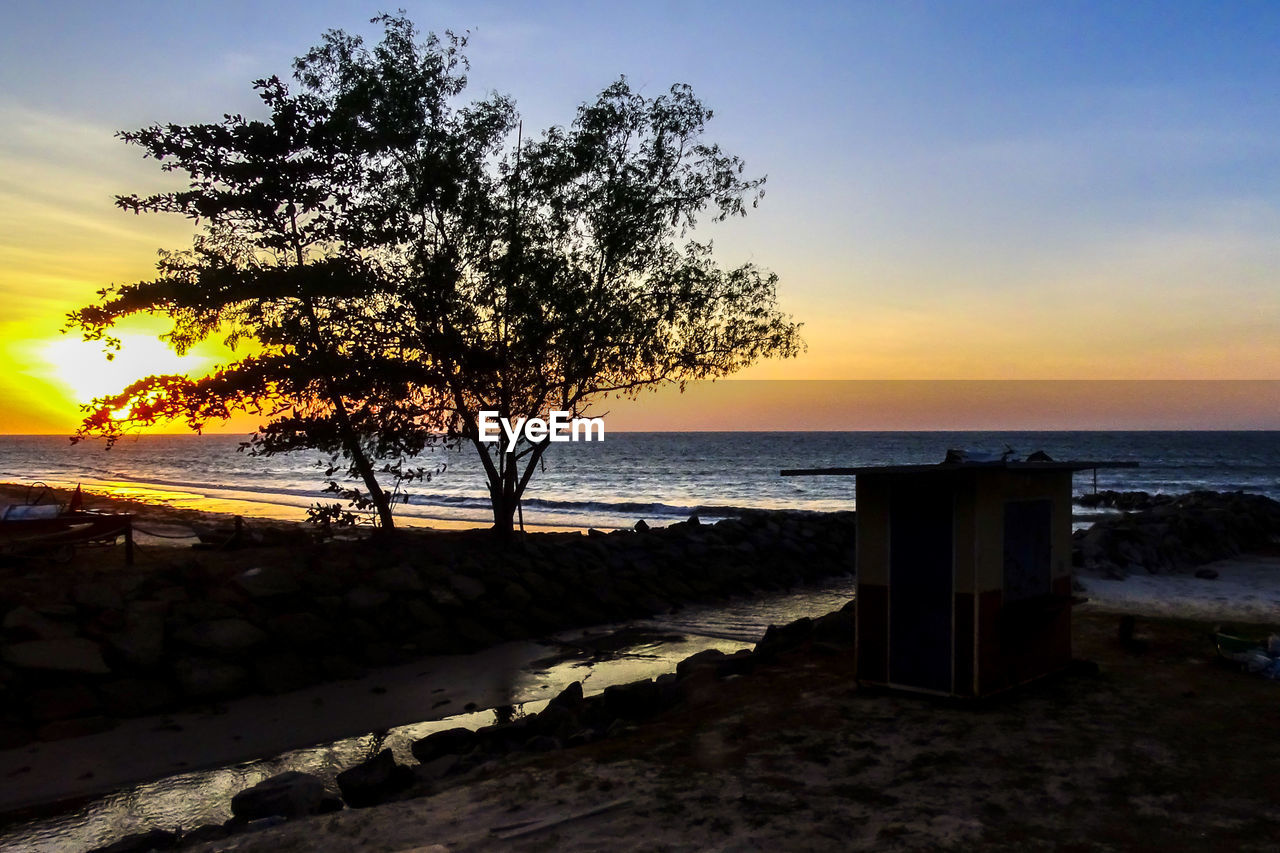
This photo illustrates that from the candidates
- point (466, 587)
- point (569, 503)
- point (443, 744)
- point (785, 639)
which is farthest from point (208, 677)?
point (569, 503)

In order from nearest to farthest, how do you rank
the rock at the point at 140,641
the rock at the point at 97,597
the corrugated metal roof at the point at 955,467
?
the corrugated metal roof at the point at 955,467, the rock at the point at 140,641, the rock at the point at 97,597

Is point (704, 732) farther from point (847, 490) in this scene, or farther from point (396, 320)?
point (847, 490)

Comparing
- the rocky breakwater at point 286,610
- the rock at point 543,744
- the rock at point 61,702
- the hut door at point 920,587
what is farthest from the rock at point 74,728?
the hut door at point 920,587

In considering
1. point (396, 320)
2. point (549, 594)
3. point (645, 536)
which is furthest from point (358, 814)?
point (645, 536)

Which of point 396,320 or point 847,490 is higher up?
point 396,320

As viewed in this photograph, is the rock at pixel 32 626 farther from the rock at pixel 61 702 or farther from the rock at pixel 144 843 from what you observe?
the rock at pixel 144 843

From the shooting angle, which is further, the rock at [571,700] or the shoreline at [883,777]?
the rock at [571,700]

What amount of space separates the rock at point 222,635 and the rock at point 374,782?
4.90 meters

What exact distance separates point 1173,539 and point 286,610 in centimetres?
1837

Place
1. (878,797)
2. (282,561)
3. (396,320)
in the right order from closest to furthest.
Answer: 1. (878,797)
2. (282,561)
3. (396,320)

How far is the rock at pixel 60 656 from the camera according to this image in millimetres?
10227

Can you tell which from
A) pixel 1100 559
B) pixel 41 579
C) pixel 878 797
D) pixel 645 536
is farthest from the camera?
pixel 645 536

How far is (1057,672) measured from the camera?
9.30m

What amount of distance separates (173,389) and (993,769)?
13.2m
